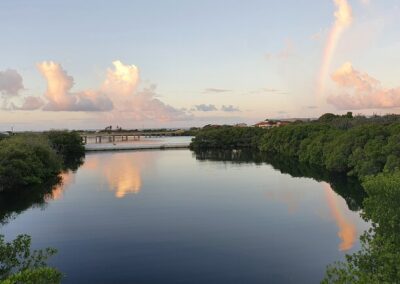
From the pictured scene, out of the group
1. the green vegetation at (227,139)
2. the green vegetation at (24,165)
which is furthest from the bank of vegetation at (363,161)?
the green vegetation at (24,165)

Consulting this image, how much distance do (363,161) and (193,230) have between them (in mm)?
39484

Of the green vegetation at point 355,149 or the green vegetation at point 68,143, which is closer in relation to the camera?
the green vegetation at point 355,149

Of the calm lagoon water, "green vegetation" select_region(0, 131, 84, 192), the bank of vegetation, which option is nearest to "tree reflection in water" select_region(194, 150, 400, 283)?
the bank of vegetation

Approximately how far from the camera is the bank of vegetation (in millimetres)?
17516

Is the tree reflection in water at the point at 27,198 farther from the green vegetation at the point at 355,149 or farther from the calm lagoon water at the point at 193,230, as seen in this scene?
the green vegetation at the point at 355,149

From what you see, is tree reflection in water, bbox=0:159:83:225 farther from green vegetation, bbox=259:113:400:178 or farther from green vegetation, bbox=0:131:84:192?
green vegetation, bbox=259:113:400:178

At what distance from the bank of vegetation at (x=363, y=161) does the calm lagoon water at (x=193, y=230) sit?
367 cm

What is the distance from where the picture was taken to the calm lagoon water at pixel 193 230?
29.7 meters

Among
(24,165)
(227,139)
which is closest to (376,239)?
(24,165)

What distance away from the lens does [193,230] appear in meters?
39.9

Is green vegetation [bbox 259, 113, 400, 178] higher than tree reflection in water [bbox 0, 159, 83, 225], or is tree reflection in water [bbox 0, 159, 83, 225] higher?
green vegetation [bbox 259, 113, 400, 178]

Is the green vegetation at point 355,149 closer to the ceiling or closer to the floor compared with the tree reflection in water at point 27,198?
closer to the ceiling

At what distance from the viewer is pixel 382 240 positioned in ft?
64.1

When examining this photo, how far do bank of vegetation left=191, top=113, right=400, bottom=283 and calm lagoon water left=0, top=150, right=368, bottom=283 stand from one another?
3674 millimetres
